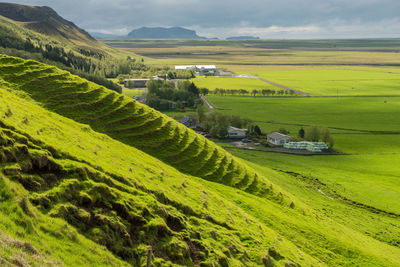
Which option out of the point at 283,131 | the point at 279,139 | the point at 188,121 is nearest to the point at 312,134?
the point at 283,131

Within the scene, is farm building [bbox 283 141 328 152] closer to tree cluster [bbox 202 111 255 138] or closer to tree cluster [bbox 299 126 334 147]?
tree cluster [bbox 299 126 334 147]

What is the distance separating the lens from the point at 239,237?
3662cm

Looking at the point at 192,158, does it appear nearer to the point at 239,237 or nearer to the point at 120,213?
the point at 239,237

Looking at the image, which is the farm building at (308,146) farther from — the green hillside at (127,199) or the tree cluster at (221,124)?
the green hillside at (127,199)

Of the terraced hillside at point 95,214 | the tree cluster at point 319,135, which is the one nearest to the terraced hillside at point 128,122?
the terraced hillside at point 95,214

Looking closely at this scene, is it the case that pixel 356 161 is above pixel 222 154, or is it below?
below

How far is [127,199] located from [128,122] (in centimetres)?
3463

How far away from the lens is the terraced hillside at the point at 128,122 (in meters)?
56.8

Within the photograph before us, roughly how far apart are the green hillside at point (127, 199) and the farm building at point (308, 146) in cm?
6721

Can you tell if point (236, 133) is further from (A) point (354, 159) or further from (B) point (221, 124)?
(A) point (354, 159)

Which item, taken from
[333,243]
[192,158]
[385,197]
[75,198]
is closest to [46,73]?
[192,158]

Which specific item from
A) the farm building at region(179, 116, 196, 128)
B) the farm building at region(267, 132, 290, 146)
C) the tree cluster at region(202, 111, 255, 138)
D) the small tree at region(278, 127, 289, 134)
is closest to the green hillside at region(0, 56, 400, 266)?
the farm building at region(267, 132, 290, 146)

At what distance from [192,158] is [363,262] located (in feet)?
107

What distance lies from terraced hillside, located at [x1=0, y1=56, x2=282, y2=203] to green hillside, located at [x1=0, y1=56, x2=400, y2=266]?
253 mm
